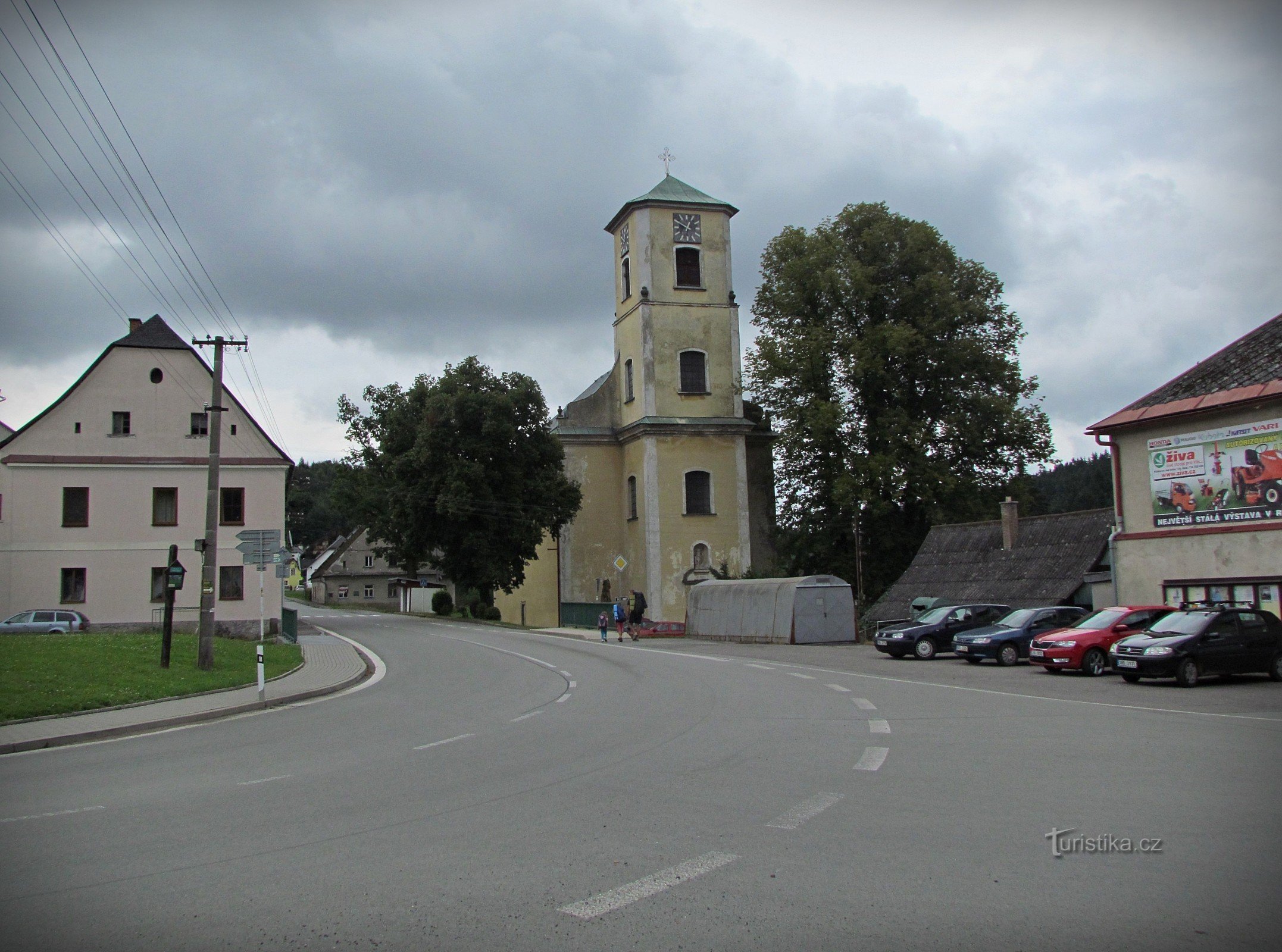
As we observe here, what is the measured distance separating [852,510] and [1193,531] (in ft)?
60.5

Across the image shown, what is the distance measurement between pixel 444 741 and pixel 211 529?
13389 mm

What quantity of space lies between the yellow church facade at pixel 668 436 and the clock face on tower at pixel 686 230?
0.16 feet

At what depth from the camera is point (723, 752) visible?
10.9m

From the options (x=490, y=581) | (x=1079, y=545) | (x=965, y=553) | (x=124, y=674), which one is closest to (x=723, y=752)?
(x=124, y=674)

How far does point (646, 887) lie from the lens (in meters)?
5.93

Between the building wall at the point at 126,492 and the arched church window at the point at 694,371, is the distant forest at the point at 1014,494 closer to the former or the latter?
the building wall at the point at 126,492

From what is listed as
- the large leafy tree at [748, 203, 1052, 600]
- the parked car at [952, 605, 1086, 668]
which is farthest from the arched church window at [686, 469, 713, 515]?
the parked car at [952, 605, 1086, 668]

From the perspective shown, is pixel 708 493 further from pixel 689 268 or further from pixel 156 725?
pixel 156 725

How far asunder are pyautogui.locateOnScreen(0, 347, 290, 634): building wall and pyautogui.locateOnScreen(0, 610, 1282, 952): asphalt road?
27377 millimetres

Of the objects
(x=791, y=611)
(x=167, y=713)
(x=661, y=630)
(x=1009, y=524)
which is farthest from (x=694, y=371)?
(x=167, y=713)

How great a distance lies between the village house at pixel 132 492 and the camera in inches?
1513

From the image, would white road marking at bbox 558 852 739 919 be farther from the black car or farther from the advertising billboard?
the advertising billboard

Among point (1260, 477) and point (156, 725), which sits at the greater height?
point (1260, 477)

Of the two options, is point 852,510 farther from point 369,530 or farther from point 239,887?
point 239,887
